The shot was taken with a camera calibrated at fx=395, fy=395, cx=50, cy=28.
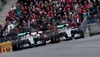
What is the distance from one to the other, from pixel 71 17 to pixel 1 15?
6686 mm

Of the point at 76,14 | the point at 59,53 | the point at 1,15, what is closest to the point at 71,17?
the point at 76,14

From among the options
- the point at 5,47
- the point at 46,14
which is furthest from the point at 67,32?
the point at 5,47

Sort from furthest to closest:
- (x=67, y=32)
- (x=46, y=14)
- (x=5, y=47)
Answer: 1. (x=46, y=14)
2. (x=67, y=32)
3. (x=5, y=47)

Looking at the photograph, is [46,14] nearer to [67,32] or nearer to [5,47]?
[67,32]

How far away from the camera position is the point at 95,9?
29.4 meters

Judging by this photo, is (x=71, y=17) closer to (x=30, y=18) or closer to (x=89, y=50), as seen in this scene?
(x=30, y=18)

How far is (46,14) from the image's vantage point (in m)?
29.9

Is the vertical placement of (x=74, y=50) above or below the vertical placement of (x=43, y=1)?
below

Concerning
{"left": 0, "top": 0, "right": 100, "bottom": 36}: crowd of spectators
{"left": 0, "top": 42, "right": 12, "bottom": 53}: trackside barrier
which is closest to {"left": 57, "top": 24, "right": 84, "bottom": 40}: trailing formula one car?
{"left": 0, "top": 0, "right": 100, "bottom": 36}: crowd of spectators

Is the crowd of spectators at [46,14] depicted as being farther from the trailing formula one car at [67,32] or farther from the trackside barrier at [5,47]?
the trackside barrier at [5,47]

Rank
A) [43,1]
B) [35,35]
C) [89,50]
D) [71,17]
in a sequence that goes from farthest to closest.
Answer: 1. [43,1]
2. [71,17]
3. [35,35]
4. [89,50]

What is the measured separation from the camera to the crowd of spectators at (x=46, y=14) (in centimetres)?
2836

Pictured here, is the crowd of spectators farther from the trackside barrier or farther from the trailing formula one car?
the trackside barrier

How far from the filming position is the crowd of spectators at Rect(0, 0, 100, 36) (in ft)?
93.0
